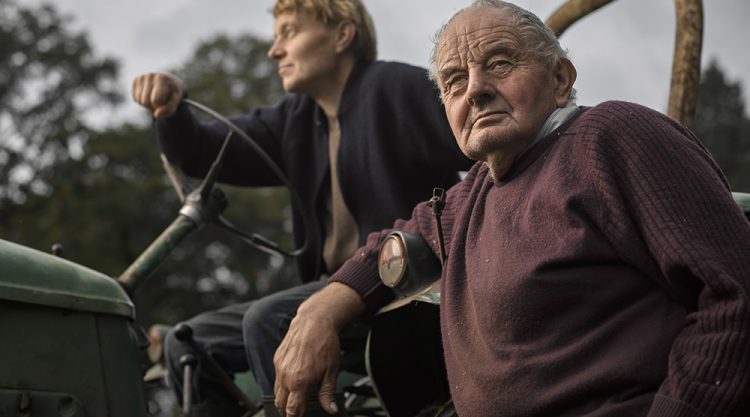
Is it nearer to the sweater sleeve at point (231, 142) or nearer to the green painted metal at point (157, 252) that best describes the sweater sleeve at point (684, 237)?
the green painted metal at point (157, 252)

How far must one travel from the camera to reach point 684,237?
167cm

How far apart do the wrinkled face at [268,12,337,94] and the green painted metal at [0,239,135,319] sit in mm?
1280

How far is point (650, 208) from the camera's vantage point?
1725 mm

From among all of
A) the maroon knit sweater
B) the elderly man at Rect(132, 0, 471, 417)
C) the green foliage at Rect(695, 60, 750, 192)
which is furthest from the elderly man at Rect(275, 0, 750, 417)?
the green foliage at Rect(695, 60, 750, 192)

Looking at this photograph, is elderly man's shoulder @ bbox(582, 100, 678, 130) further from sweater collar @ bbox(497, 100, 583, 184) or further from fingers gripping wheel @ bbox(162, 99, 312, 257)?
fingers gripping wheel @ bbox(162, 99, 312, 257)

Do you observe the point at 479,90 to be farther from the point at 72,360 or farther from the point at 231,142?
the point at 231,142

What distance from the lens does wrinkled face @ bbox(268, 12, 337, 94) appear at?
3.68 m

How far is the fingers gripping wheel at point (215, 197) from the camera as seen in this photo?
10.7 ft

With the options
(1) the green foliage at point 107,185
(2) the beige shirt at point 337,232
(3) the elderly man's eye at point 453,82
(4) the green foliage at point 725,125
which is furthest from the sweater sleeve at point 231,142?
(4) the green foliage at point 725,125

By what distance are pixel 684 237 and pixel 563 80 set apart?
1.82 feet

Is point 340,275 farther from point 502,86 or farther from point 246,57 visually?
point 246,57

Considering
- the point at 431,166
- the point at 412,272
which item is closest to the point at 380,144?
the point at 431,166

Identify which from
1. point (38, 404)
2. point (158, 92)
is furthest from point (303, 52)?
point (38, 404)

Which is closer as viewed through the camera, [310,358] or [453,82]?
[453,82]
